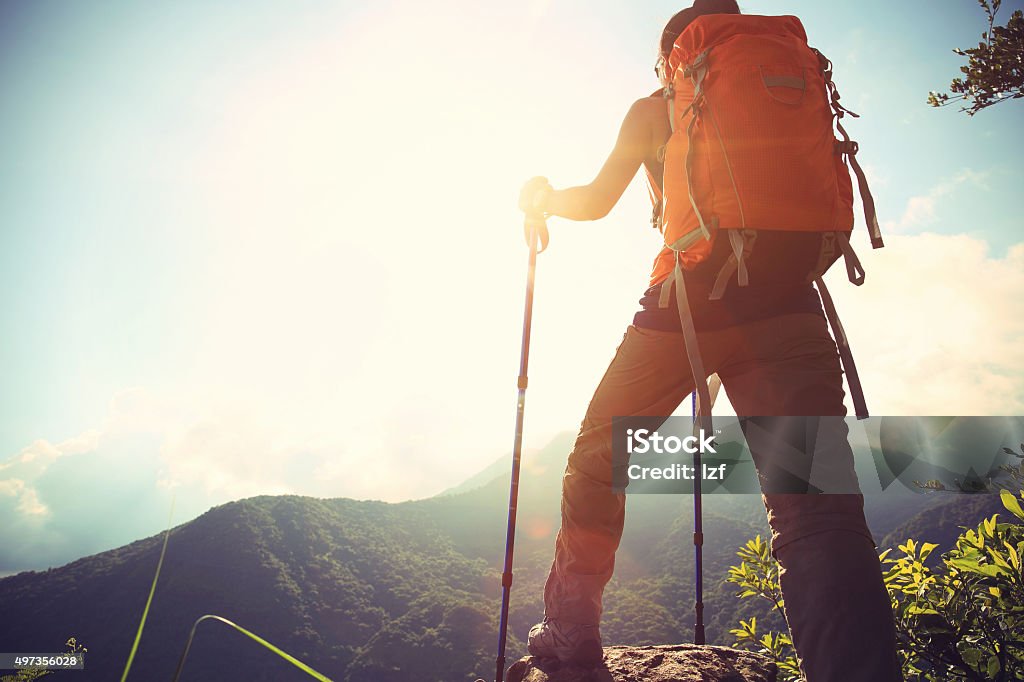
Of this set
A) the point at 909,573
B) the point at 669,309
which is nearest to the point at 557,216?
the point at 669,309

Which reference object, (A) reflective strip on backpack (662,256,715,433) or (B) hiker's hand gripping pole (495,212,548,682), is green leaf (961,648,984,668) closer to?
(A) reflective strip on backpack (662,256,715,433)

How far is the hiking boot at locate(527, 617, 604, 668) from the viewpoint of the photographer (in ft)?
8.64

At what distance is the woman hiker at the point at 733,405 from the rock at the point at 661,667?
0.28 feet

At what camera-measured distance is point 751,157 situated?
5.89 feet

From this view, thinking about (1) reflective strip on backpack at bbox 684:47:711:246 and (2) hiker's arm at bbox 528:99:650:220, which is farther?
(2) hiker's arm at bbox 528:99:650:220

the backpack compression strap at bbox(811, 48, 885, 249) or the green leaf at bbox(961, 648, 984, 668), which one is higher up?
the backpack compression strap at bbox(811, 48, 885, 249)

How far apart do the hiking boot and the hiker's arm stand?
2.20m

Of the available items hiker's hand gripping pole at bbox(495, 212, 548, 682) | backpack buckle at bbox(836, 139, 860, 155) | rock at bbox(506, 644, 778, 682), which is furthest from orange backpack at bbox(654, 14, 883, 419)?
rock at bbox(506, 644, 778, 682)

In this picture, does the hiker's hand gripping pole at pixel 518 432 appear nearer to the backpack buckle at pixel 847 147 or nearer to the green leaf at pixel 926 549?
the backpack buckle at pixel 847 147

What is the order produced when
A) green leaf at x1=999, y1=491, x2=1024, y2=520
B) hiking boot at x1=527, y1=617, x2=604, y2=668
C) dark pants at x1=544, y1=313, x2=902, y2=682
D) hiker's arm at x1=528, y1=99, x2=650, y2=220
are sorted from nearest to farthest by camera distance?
dark pants at x1=544, y1=313, x2=902, y2=682 < green leaf at x1=999, y1=491, x2=1024, y2=520 < hiker's arm at x1=528, y1=99, x2=650, y2=220 < hiking boot at x1=527, y1=617, x2=604, y2=668

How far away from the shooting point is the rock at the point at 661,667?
2703 mm

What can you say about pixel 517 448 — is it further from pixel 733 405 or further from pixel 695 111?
pixel 695 111

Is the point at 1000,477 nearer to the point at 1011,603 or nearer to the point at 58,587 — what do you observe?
the point at 1011,603

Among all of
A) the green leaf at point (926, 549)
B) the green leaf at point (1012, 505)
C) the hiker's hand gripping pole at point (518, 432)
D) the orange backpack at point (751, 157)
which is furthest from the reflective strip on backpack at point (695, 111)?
the green leaf at point (926, 549)
